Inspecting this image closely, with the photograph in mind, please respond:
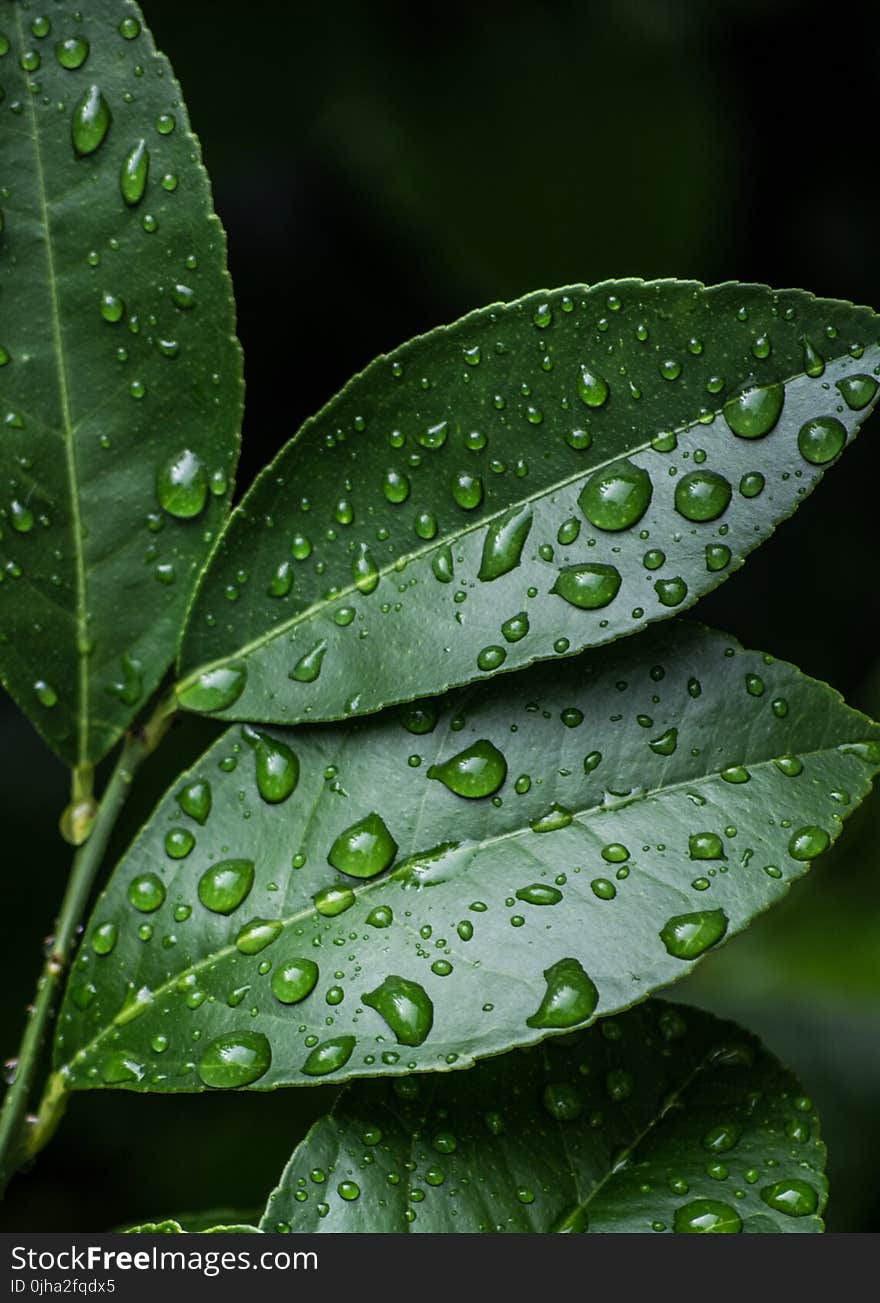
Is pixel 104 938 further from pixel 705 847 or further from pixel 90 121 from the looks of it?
pixel 90 121

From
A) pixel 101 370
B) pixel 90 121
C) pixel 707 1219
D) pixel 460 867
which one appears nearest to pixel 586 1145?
pixel 707 1219

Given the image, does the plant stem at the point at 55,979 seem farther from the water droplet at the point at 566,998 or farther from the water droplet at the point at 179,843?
the water droplet at the point at 566,998

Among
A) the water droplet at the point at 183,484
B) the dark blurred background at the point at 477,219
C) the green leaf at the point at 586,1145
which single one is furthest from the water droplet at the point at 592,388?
the dark blurred background at the point at 477,219

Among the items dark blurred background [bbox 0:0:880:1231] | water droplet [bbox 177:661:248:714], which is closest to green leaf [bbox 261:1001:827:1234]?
water droplet [bbox 177:661:248:714]

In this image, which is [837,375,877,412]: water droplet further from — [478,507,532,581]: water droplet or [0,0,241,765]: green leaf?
[0,0,241,765]: green leaf

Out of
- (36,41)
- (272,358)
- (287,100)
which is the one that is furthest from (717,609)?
(36,41)

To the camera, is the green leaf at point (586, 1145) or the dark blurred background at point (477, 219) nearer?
the green leaf at point (586, 1145)

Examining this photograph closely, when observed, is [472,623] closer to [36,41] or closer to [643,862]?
[643,862]
